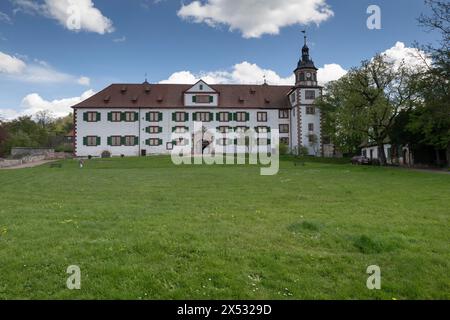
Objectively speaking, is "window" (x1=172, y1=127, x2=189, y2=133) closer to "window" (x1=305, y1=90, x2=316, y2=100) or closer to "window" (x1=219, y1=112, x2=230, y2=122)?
"window" (x1=219, y1=112, x2=230, y2=122)

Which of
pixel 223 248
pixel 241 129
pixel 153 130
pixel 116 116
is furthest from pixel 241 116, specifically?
pixel 223 248

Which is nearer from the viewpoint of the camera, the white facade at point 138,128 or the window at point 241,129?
the white facade at point 138,128

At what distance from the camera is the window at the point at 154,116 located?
49.2m

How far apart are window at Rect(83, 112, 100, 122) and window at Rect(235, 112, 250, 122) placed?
18.8 m

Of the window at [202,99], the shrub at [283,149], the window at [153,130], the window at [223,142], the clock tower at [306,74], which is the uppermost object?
the clock tower at [306,74]

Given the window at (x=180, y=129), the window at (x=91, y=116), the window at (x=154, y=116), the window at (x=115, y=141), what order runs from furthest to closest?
the window at (x=180, y=129) < the window at (x=154, y=116) < the window at (x=115, y=141) < the window at (x=91, y=116)

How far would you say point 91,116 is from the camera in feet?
158

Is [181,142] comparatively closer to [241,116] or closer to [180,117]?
[180,117]

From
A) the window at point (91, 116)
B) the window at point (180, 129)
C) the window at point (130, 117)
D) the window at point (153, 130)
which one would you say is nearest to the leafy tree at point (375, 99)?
the window at point (180, 129)

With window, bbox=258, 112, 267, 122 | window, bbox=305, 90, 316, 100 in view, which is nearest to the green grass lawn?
window, bbox=305, 90, 316, 100

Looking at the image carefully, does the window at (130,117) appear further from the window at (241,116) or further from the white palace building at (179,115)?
the window at (241,116)

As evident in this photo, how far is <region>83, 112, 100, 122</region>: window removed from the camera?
47.9 meters

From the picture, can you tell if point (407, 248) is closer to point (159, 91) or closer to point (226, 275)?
point (226, 275)
